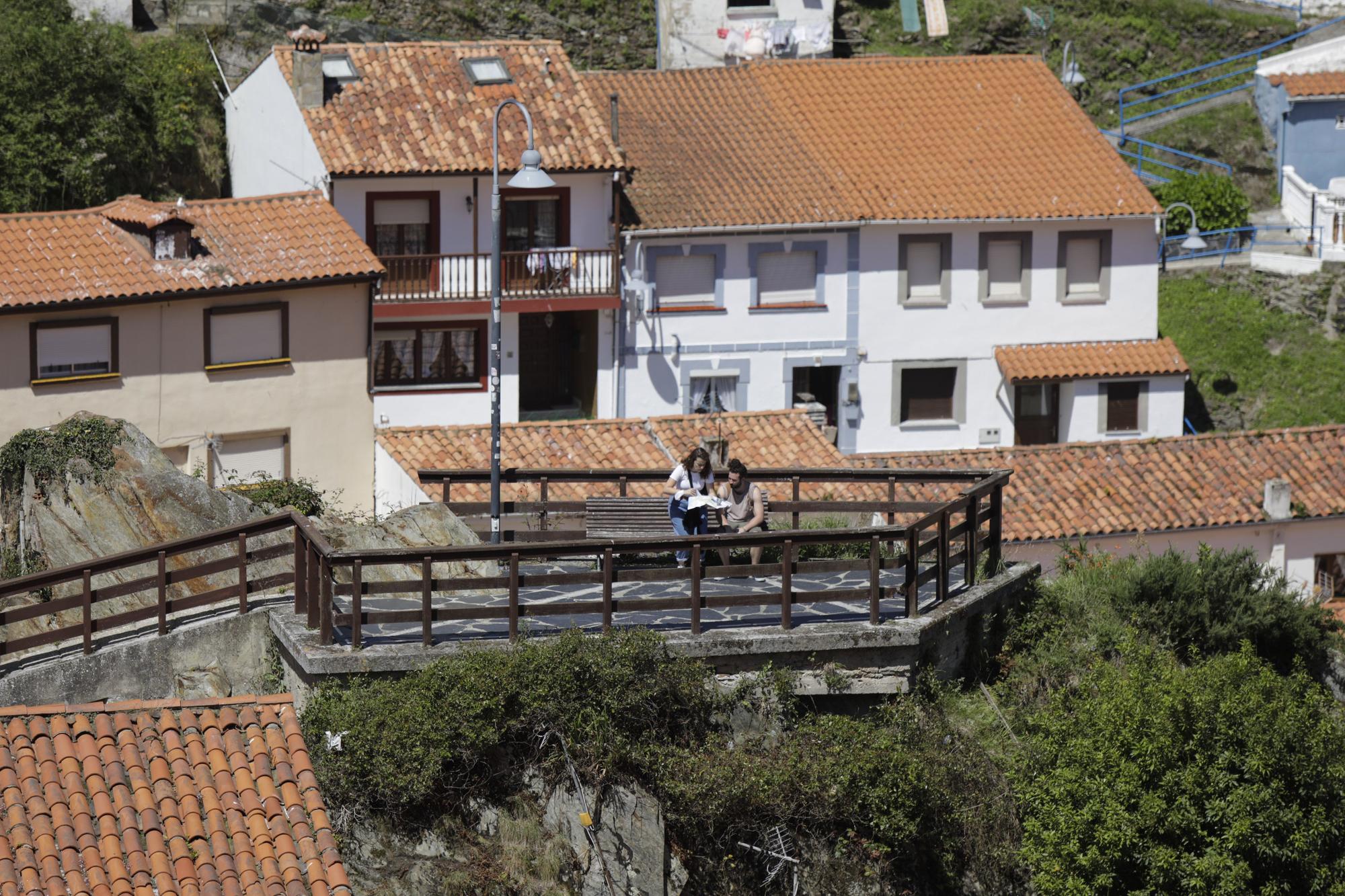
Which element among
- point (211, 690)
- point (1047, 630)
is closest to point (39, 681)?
point (211, 690)

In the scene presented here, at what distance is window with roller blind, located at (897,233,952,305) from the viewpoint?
3838cm

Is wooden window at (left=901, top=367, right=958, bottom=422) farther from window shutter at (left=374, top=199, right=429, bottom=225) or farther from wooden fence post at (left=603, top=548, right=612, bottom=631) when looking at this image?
wooden fence post at (left=603, top=548, right=612, bottom=631)

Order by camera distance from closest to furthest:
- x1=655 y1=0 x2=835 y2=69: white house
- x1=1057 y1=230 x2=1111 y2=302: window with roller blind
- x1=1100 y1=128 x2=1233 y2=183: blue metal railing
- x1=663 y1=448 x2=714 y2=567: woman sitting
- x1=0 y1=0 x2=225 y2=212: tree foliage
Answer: x1=663 y1=448 x2=714 y2=567: woman sitting
x1=0 y1=0 x2=225 y2=212: tree foliage
x1=1057 y1=230 x2=1111 y2=302: window with roller blind
x1=655 y1=0 x2=835 y2=69: white house
x1=1100 y1=128 x2=1233 y2=183: blue metal railing

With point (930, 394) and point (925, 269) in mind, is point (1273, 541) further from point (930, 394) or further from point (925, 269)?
point (925, 269)

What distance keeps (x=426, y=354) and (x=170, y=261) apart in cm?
770

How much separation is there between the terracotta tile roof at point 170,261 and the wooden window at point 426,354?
5515mm

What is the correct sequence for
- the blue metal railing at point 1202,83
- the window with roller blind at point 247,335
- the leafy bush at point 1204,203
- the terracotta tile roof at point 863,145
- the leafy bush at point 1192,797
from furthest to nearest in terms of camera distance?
1. the blue metal railing at point 1202,83
2. the leafy bush at point 1204,203
3. the terracotta tile roof at point 863,145
4. the window with roller blind at point 247,335
5. the leafy bush at point 1192,797

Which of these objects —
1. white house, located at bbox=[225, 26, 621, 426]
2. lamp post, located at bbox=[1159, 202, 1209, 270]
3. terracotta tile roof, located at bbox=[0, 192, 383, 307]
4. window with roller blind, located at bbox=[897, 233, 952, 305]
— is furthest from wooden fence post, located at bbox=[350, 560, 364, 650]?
lamp post, located at bbox=[1159, 202, 1209, 270]

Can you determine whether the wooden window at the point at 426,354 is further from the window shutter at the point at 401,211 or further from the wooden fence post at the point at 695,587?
the wooden fence post at the point at 695,587

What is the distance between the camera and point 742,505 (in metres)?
19.5

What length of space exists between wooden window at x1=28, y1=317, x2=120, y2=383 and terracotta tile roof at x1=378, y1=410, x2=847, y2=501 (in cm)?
399

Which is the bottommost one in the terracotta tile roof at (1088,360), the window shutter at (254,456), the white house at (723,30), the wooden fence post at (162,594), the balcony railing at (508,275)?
the window shutter at (254,456)

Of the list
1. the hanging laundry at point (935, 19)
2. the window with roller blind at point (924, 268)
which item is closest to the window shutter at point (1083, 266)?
the window with roller blind at point (924, 268)

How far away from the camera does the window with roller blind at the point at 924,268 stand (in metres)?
38.4
